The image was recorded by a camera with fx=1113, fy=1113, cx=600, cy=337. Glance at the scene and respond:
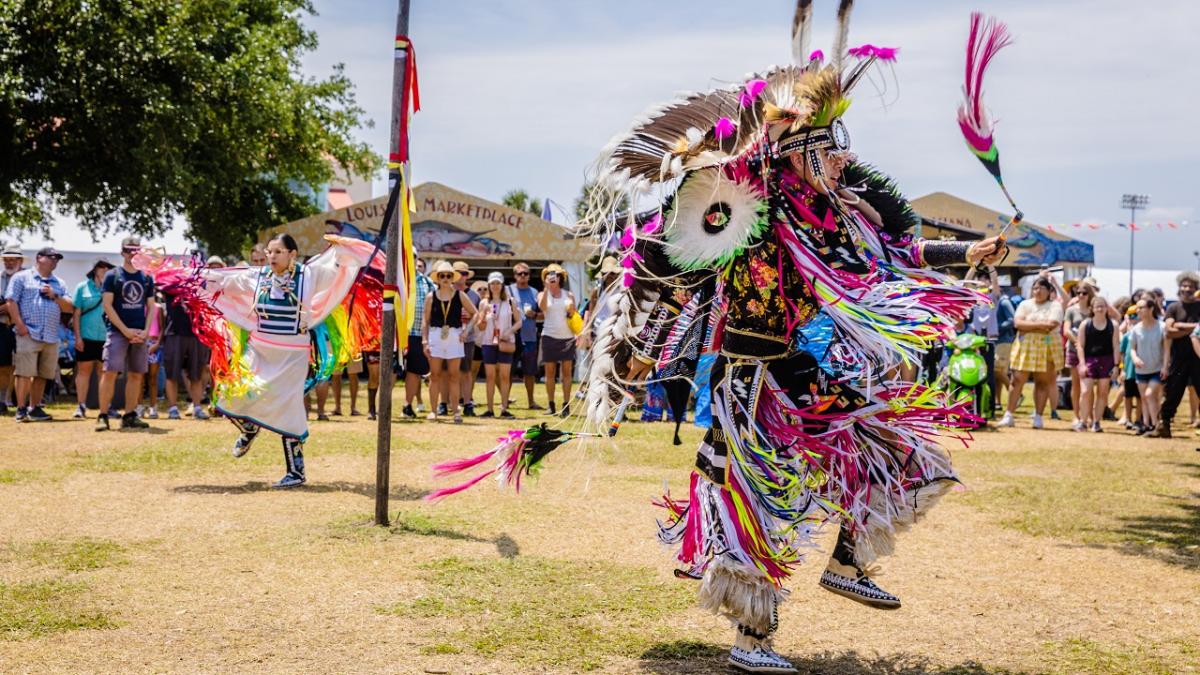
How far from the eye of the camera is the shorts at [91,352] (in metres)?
12.3

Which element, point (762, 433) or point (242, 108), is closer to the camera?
point (762, 433)

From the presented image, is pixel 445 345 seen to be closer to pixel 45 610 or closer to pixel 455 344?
pixel 455 344

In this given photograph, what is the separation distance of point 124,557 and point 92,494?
6.76 ft

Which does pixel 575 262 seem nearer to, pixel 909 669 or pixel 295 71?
pixel 295 71

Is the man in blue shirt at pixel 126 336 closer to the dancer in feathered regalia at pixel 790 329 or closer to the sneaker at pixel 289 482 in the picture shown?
the sneaker at pixel 289 482

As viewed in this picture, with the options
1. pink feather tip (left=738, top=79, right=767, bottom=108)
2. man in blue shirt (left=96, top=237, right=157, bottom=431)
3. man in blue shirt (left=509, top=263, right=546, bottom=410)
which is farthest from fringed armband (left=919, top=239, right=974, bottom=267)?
man in blue shirt (left=509, top=263, right=546, bottom=410)

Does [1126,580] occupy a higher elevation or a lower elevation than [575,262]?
lower

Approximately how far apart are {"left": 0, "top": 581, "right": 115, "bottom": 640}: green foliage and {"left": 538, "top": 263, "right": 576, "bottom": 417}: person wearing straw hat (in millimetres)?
9002

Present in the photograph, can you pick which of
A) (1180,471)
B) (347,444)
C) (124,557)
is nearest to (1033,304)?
(1180,471)

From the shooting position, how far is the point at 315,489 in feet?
25.3

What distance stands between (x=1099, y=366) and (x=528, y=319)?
7185 mm

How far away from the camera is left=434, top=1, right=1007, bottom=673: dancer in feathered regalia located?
13.0ft

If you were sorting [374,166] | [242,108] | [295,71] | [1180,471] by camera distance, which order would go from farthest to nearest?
[374,166] < [295,71] < [242,108] < [1180,471]

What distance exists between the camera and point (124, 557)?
552 cm
